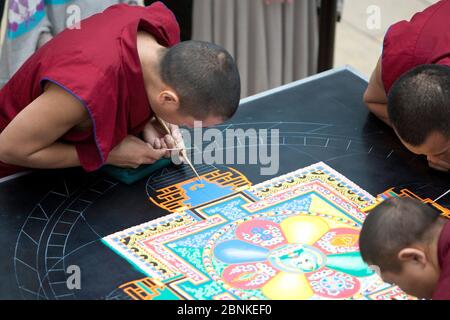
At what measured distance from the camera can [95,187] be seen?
11.9 feet

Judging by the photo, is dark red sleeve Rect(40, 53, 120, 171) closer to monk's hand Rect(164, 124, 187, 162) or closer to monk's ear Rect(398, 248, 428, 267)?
monk's hand Rect(164, 124, 187, 162)

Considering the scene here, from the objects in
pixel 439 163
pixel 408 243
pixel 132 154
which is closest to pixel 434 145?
pixel 439 163

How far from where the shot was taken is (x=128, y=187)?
3.64 m

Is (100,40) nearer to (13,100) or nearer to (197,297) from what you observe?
(13,100)

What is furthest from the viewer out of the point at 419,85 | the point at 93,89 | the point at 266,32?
the point at 266,32

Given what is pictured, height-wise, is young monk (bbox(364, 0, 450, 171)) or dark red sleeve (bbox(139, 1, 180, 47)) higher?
dark red sleeve (bbox(139, 1, 180, 47))

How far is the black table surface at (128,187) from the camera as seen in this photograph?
10.4 feet

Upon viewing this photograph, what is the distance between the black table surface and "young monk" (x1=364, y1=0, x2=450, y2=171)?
0.49 ft

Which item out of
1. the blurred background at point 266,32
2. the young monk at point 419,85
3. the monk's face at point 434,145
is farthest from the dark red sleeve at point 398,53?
the blurred background at point 266,32

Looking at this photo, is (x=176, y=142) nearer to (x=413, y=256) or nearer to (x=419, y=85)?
(x=419, y=85)

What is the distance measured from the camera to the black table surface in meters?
3.16

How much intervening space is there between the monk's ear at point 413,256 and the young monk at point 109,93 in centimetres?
96

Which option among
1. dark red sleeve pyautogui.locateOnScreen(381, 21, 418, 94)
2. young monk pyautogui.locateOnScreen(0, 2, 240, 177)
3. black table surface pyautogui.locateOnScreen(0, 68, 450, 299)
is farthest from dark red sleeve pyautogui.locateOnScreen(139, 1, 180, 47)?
dark red sleeve pyautogui.locateOnScreen(381, 21, 418, 94)

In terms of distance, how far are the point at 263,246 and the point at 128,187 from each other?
0.64 meters
